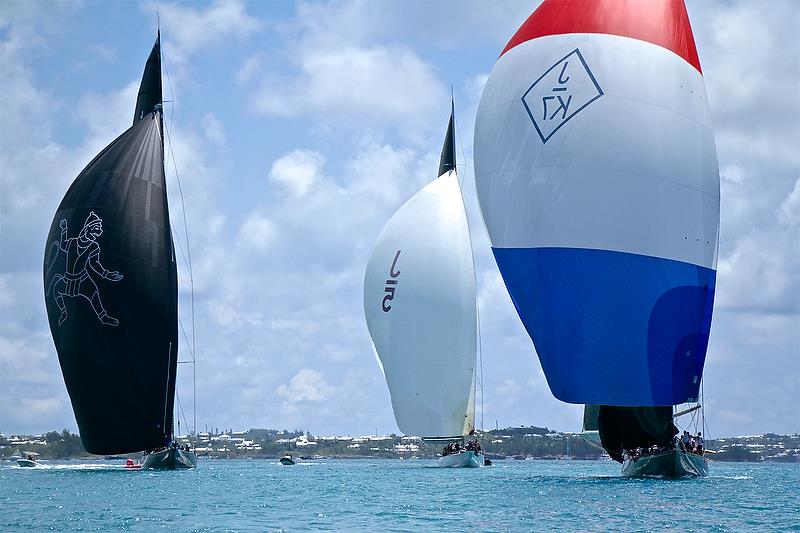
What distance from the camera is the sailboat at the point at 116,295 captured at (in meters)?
44.3

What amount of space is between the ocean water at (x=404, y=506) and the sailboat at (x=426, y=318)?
8916mm

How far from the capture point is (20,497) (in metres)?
36.0

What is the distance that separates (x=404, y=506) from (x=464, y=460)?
24873 millimetres

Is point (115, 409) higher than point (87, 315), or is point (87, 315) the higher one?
point (87, 315)

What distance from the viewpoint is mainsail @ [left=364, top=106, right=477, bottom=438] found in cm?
5222

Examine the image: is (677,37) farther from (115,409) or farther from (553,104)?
(115,409)

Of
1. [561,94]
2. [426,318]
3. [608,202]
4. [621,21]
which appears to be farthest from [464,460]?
[621,21]

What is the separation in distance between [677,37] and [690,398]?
1029cm

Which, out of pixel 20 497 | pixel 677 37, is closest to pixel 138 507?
pixel 20 497

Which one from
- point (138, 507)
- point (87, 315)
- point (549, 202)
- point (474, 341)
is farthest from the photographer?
point (474, 341)

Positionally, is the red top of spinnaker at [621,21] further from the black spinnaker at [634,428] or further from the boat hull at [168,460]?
the boat hull at [168,460]

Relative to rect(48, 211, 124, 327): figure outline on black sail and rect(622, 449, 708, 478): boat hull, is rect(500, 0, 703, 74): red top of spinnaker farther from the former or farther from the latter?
rect(48, 211, 124, 327): figure outline on black sail

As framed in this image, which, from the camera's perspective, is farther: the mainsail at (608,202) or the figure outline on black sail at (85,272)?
the figure outline on black sail at (85,272)

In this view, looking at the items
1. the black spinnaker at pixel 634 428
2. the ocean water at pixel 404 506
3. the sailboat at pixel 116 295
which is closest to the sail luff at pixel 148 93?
the sailboat at pixel 116 295
